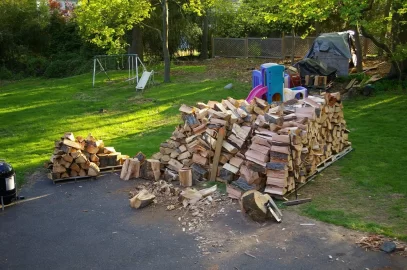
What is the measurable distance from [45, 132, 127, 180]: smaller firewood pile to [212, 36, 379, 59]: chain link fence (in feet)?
64.7

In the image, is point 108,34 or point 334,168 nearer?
point 334,168

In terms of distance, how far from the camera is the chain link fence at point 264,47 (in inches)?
1099

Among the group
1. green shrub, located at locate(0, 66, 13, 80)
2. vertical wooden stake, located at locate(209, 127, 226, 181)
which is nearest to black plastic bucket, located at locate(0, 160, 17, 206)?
vertical wooden stake, located at locate(209, 127, 226, 181)

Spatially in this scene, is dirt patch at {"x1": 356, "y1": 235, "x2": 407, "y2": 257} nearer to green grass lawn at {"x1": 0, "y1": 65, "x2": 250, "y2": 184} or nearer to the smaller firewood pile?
the smaller firewood pile

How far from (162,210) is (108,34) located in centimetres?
1229

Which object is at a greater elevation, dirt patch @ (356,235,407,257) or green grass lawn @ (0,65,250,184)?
green grass lawn @ (0,65,250,184)

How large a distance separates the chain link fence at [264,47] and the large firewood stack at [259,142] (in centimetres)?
1797

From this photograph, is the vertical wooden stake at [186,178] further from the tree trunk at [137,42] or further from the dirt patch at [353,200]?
the tree trunk at [137,42]

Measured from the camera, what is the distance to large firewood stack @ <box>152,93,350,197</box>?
840 centimetres

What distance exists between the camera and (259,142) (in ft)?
28.1

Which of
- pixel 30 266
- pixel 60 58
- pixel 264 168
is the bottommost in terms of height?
pixel 30 266

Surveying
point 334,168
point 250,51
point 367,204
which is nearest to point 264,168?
point 367,204

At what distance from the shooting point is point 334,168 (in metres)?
10.1

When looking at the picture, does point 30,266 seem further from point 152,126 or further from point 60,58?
point 60,58
